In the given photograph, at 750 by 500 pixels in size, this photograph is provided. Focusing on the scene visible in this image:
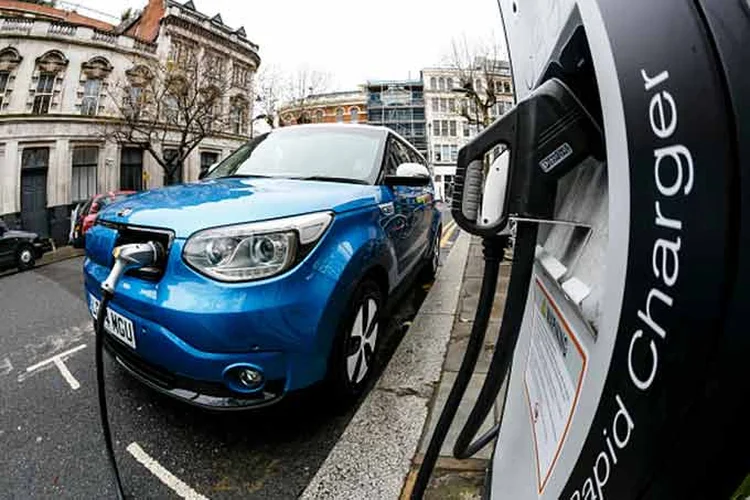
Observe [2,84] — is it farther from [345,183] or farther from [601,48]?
[601,48]

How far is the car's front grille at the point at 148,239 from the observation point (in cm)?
158

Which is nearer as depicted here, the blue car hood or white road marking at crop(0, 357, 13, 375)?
the blue car hood

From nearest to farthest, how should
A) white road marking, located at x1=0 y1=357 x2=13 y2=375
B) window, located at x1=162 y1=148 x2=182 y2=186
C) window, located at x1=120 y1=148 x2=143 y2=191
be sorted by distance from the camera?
white road marking, located at x1=0 y1=357 x2=13 y2=375 → window, located at x1=162 y1=148 x2=182 y2=186 → window, located at x1=120 y1=148 x2=143 y2=191

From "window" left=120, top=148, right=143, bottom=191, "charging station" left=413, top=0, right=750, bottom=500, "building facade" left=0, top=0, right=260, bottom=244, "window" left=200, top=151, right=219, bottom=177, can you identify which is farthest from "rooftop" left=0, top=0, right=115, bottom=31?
"charging station" left=413, top=0, right=750, bottom=500

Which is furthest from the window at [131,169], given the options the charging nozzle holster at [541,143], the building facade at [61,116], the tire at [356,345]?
the charging nozzle holster at [541,143]

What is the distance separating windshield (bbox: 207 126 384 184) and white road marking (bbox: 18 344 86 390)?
158 centimetres

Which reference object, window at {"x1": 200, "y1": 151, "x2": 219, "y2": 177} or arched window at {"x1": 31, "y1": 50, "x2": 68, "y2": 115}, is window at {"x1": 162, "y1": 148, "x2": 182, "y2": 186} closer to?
window at {"x1": 200, "y1": 151, "x2": 219, "y2": 177}

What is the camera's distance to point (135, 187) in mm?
21062

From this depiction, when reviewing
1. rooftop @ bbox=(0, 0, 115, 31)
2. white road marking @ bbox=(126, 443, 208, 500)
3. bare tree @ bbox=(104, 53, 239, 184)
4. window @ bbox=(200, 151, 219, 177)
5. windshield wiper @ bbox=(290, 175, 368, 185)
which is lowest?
white road marking @ bbox=(126, 443, 208, 500)

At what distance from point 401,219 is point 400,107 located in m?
57.1

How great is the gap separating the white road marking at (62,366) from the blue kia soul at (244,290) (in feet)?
2.42

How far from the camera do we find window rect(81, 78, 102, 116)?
19453 mm

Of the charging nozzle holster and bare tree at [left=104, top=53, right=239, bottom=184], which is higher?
bare tree at [left=104, top=53, right=239, bottom=184]

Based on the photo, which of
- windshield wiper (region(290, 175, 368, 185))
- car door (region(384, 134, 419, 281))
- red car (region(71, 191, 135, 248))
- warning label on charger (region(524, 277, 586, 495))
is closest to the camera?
warning label on charger (region(524, 277, 586, 495))
